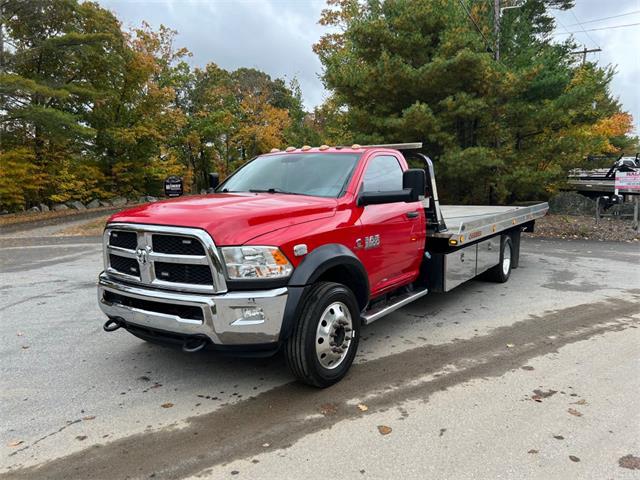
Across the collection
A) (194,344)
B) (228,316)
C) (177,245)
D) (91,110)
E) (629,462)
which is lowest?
(629,462)

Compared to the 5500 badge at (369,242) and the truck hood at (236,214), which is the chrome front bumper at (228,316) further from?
the 5500 badge at (369,242)

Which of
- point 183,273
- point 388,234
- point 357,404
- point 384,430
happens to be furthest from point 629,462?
point 183,273

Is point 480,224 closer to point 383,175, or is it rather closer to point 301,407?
point 383,175

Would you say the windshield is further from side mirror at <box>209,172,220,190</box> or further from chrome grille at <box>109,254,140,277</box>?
chrome grille at <box>109,254,140,277</box>

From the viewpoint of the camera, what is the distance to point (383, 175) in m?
5.09

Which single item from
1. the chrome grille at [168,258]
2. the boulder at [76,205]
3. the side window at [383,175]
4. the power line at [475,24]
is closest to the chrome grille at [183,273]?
the chrome grille at [168,258]

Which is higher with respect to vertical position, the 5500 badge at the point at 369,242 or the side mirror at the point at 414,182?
the side mirror at the point at 414,182

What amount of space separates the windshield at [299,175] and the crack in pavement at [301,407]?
175 centimetres

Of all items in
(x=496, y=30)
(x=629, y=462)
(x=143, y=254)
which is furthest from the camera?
A: (x=496, y=30)

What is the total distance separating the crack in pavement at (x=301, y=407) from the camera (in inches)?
115

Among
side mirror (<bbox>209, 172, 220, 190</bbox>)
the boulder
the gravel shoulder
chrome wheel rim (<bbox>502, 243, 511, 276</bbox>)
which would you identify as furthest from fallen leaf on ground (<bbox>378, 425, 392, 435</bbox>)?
the boulder

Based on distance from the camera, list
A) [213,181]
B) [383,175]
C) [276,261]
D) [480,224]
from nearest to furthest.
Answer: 1. [276,261]
2. [383,175]
3. [213,181]
4. [480,224]

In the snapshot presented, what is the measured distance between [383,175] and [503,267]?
3797 mm

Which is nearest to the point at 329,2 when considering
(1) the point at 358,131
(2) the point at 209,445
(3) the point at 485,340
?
(1) the point at 358,131
